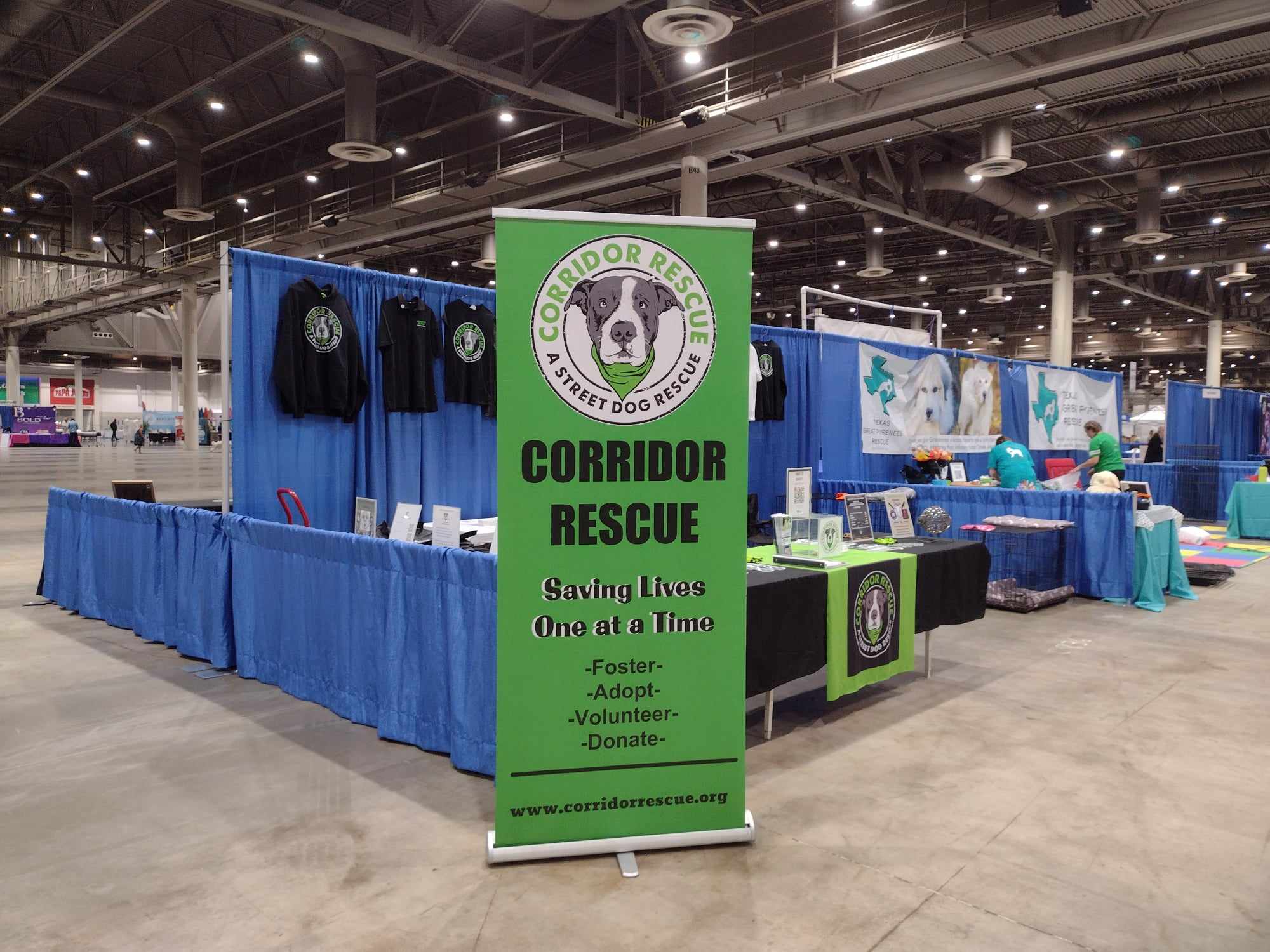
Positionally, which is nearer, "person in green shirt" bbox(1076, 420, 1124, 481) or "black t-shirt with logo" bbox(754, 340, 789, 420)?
"black t-shirt with logo" bbox(754, 340, 789, 420)

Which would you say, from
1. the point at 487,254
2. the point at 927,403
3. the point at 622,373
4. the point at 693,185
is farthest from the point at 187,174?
the point at 622,373

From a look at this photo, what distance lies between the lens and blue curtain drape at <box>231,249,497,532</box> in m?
4.54

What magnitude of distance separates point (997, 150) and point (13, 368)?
37.5 m

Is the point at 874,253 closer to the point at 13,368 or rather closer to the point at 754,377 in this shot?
the point at 754,377

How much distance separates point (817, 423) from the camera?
7.78m

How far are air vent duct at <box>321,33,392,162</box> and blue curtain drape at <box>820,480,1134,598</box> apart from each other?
26.2 ft

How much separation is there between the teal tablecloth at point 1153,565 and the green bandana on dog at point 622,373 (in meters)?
5.73

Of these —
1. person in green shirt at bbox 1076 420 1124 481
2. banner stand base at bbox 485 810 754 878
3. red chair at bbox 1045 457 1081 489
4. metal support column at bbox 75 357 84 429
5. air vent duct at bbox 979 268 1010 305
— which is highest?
air vent duct at bbox 979 268 1010 305

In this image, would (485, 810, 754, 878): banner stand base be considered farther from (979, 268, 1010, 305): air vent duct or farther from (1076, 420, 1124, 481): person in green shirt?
(979, 268, 1010, 305): air vent duct

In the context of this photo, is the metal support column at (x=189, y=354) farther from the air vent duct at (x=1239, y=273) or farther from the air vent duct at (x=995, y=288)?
the air vent duct at (x=1239, y=273)

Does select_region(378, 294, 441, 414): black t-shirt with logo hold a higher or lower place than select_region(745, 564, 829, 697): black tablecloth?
higher

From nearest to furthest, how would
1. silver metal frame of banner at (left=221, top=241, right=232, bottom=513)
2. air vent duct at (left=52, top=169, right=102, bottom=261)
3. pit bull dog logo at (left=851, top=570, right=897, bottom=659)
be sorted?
pit bull dog logo at (left=851, top=570, right=897, bottom=659)
silver metal frame of banner at (left=221, top=241, right=232, bottom=513)
air vent duct at (left=52, top=169, right=102, bottom=261)

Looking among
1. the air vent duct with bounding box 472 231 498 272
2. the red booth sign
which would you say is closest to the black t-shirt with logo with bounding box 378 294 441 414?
the air vent duct with bounding box 472 231 498 272

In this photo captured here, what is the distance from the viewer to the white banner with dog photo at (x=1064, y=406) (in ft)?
34.8
